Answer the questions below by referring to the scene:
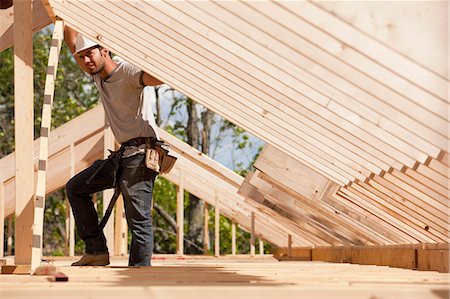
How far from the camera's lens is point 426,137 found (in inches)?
160

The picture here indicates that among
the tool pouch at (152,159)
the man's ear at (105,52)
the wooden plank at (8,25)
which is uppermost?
the wooden plank at (8,25)

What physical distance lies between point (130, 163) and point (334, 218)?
2.79m

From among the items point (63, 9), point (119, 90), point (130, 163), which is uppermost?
point (63, 9)

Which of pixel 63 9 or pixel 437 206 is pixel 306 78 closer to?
pixel 437 206

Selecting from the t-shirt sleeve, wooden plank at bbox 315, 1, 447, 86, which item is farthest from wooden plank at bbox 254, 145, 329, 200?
wooden plank at bbox 315, 1, 447, 86

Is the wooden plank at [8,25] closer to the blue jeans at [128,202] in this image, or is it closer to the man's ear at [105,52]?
the man's ear at [105,52]

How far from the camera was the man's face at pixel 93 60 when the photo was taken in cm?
584

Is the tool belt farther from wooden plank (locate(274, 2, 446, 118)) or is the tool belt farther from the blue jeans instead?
wooden plank (locate(274, 2, 446, 118))

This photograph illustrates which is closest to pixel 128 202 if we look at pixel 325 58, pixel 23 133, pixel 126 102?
pixel 126 102

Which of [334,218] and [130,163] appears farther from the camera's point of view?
[334,218]

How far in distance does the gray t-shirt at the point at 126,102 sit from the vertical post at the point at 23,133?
57 centimetres

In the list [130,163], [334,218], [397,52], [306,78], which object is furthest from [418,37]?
[334,218]

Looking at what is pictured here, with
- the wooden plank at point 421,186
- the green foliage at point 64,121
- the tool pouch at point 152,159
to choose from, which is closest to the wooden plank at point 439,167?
the wooden plank at point 421,186

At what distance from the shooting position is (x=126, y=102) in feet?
18.9
